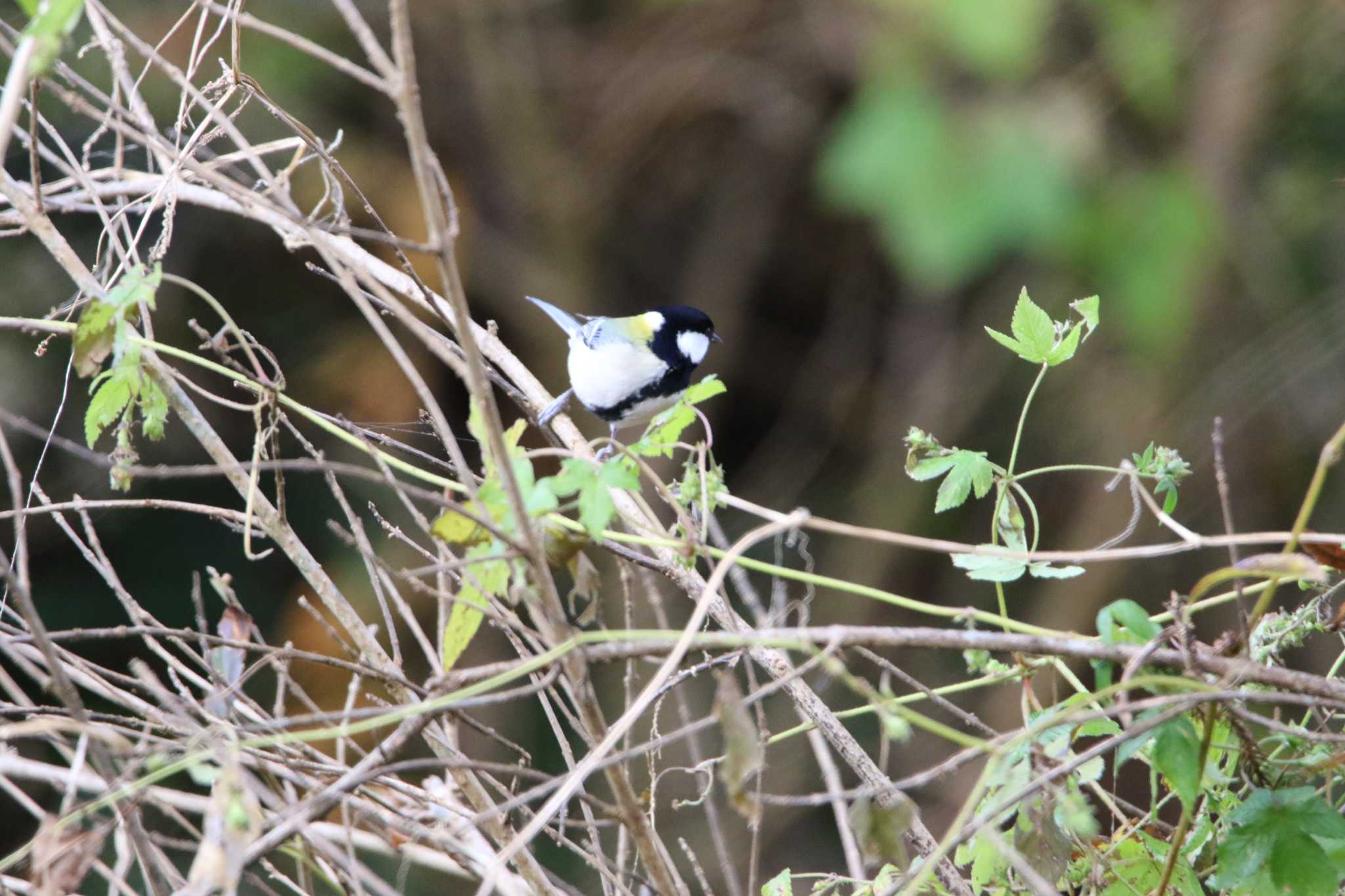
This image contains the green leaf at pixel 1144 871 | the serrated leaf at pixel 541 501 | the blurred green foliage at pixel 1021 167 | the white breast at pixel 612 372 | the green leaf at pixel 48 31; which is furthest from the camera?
the blurred green foliage at pixel 1021 167

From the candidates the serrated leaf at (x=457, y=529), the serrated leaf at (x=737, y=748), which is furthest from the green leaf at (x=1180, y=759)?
the serrated leaf at (x=457, y=529)

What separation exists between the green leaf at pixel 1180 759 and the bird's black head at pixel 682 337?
2039 mm

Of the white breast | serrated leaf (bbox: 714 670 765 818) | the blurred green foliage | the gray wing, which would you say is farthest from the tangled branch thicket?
the blurred green foliage

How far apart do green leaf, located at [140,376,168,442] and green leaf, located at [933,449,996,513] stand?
75 centimetres

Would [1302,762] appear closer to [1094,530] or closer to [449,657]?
[449,657]

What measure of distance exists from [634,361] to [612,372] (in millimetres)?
65

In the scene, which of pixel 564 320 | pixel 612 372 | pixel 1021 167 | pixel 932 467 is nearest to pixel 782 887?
pixel 932 467

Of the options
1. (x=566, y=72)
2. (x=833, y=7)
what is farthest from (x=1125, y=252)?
(x=566, y=72)

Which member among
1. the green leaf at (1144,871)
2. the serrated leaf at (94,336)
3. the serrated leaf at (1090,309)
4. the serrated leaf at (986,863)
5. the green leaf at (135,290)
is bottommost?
the green leaf at (1144,871)

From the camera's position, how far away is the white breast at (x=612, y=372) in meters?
2.83

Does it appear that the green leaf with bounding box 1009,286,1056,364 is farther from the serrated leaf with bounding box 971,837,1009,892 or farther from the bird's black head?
the bird's black head

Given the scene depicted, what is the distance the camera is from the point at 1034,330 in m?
1.26

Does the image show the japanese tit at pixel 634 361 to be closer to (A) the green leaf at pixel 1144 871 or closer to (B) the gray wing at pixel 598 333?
(B) the gray wing at pixel 598 333

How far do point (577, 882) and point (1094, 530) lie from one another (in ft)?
7.13
